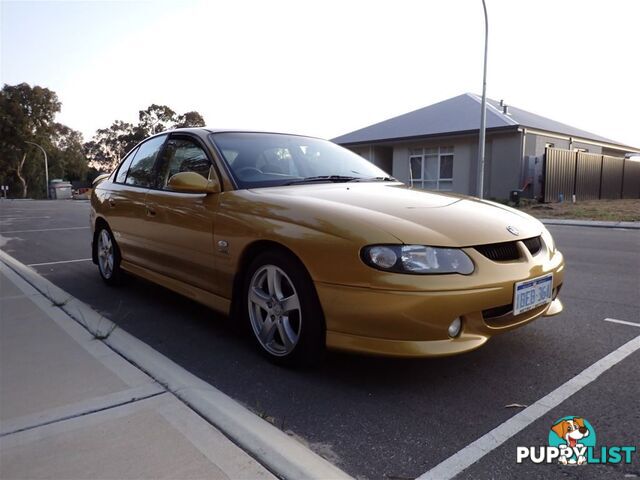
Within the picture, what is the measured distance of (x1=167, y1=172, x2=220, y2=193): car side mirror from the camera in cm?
362

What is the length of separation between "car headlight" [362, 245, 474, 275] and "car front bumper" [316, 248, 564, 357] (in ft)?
0.25

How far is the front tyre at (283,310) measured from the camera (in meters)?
2.91

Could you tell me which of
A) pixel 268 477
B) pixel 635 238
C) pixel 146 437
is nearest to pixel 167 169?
pixel 146 437

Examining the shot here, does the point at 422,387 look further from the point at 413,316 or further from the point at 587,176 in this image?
the point at 587,176

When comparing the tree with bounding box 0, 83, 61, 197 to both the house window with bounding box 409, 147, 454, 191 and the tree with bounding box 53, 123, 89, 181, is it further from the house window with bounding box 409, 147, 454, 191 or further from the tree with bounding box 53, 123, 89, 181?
the house window with bounding box 409, 147, 454, 191

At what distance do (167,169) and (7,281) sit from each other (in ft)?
7.93

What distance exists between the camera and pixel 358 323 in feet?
9.00

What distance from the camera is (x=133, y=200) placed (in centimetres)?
484

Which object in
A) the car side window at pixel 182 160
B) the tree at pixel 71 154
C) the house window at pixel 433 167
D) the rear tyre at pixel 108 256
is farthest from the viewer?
the tree at pixel 71 154

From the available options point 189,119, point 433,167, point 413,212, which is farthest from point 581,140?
point 189,119

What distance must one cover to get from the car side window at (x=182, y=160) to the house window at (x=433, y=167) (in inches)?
802

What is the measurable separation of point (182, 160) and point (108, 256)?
182 centimetres

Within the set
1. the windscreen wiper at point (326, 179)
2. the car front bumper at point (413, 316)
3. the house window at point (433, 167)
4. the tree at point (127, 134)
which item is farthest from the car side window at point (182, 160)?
the tree at point (127, 134)

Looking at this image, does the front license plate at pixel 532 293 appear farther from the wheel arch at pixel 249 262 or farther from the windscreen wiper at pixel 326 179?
the windscreen wiper at pixel 326 179
